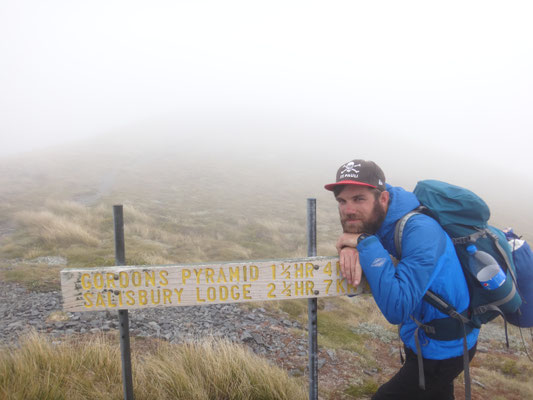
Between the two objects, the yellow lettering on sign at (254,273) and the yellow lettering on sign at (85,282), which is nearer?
the yellow lettering on sign at (85,282)

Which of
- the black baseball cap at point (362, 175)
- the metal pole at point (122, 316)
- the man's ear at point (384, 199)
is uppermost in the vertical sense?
the black baseball cap at point (362, 175)

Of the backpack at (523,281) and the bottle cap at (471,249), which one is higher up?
the bottle cap at (471,249)

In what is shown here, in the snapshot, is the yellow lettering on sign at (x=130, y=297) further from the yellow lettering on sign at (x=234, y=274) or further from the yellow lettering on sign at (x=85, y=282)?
the yellow lettering on sign at (x=234, y=274)

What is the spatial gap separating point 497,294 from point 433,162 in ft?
218

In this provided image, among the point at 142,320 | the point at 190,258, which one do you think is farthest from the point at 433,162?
the point at 142,320

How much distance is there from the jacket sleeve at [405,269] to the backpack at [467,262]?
16cm

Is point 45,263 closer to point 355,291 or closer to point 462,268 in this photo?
point 355,291

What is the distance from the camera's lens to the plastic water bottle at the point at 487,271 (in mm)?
2045

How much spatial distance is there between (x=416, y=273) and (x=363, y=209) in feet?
1.93

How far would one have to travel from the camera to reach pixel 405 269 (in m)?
2.02

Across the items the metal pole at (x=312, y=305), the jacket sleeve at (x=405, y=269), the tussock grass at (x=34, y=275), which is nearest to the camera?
the jacket sleeve at (x=405, y=269)

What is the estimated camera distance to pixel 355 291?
248 centimetres

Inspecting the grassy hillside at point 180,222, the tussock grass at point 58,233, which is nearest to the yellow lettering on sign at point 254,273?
the grassy hillside at point 180,222

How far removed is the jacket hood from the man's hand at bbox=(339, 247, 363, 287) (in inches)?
12.0
